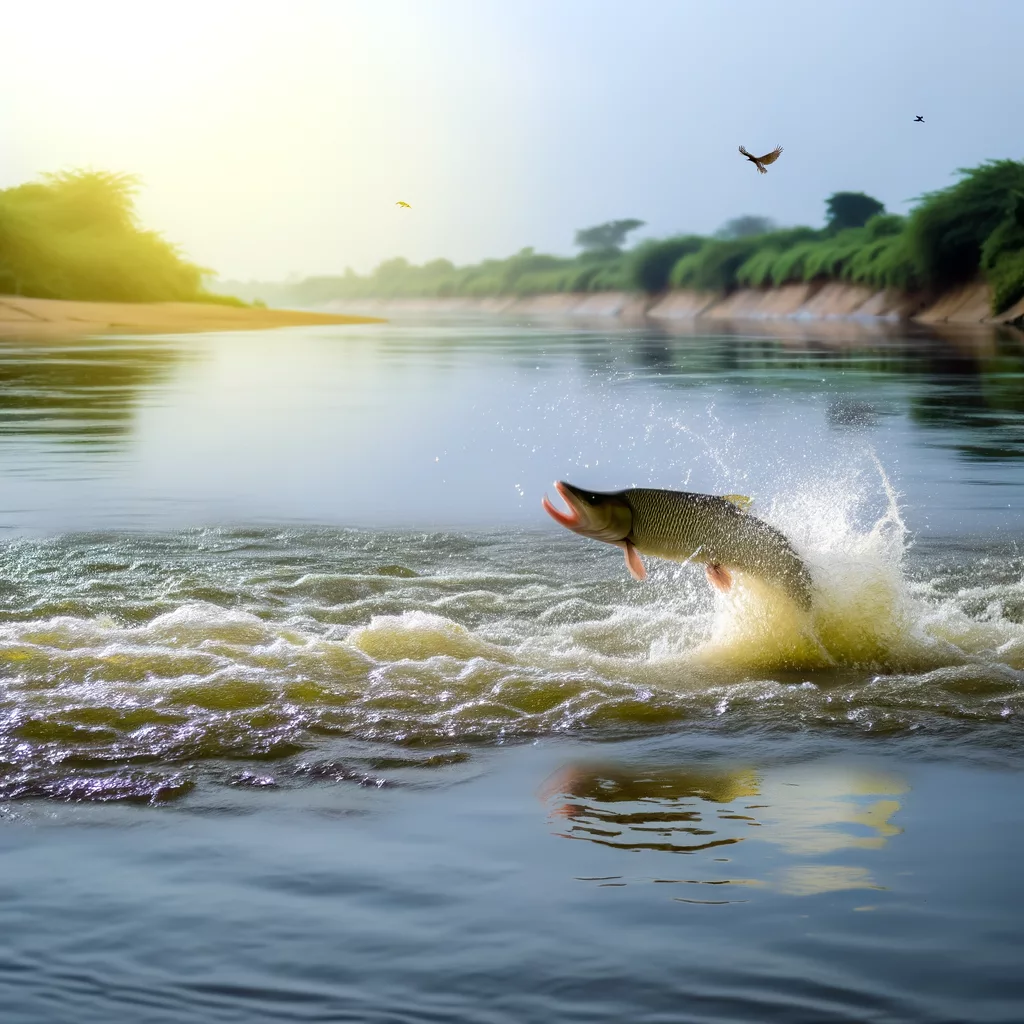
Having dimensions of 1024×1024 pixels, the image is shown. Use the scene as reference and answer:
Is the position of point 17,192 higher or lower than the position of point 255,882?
higher

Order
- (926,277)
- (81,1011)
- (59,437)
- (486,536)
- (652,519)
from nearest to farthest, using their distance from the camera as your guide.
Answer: (81,1011) → (652,519) → (486,536) → (59,437) → (926,277)

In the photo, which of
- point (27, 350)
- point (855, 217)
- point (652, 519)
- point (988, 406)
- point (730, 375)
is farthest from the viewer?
point (855, 217)

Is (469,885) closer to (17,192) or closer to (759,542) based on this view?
(759,542)

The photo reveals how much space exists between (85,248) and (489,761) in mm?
70999

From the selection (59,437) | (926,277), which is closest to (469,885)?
(59,437)

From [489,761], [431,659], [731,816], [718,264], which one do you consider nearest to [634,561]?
[431,659]

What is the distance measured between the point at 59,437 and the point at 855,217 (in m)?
81.0

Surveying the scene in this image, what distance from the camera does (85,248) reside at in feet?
238

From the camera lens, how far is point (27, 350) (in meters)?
32.5

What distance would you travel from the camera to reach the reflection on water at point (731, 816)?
4.21 metres

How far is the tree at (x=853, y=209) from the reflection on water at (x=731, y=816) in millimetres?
89280

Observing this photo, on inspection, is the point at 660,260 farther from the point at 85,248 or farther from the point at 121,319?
the point at 121,319

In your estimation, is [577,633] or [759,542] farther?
[577,633]

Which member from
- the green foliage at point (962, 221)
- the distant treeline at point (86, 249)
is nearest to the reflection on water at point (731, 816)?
the green foliage at point (962, 221)
